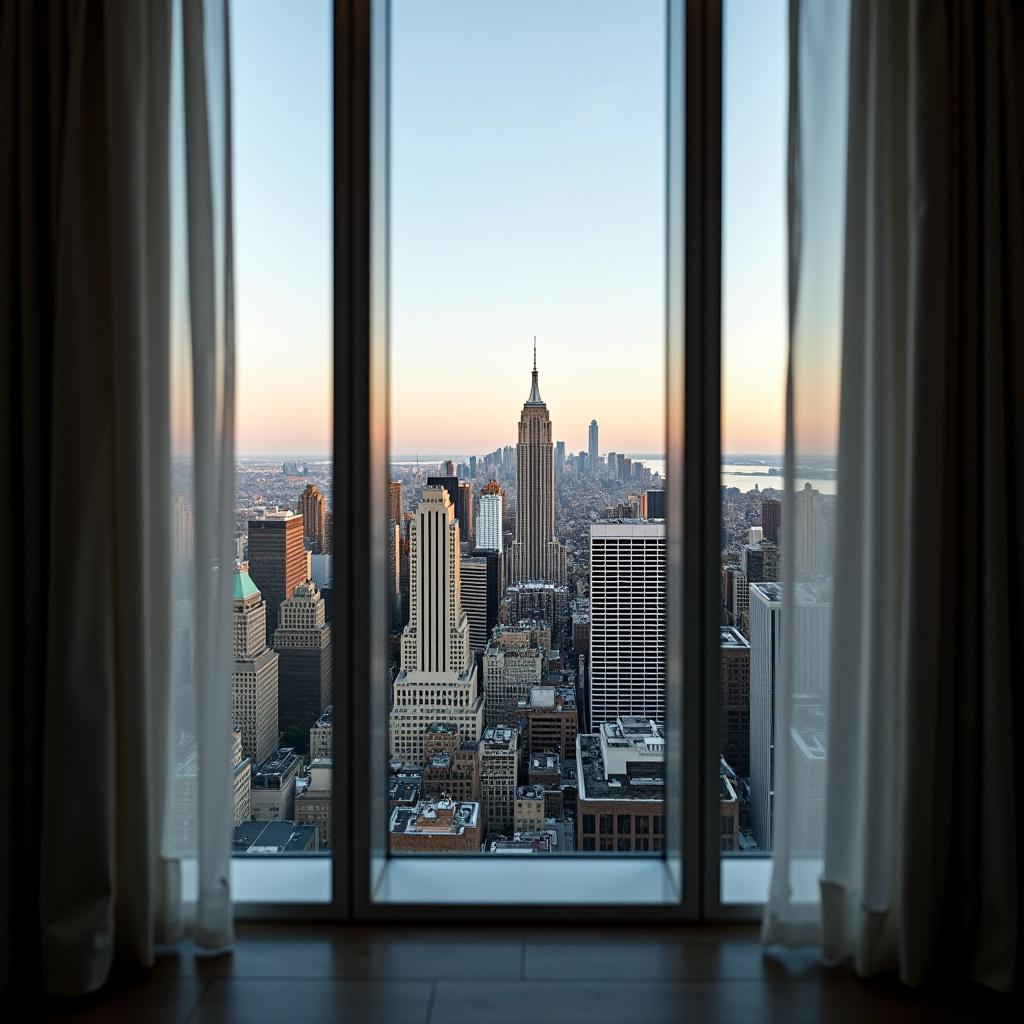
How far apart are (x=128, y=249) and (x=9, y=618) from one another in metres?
0.76

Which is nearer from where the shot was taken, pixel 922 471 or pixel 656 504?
pixel 922 471

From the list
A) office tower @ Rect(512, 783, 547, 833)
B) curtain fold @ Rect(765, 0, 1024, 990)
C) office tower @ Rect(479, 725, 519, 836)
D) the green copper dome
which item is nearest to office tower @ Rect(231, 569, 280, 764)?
the green copper dome

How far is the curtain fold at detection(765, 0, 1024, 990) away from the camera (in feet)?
5.33

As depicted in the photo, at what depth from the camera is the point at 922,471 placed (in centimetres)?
163

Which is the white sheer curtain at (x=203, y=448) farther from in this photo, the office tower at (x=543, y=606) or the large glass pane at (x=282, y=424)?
the office tower at (x=543, y=606)

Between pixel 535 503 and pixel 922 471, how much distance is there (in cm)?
89

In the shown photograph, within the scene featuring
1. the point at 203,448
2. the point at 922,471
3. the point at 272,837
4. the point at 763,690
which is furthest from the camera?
the point at 272,837

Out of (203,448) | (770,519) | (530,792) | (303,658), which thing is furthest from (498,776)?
(203,448)

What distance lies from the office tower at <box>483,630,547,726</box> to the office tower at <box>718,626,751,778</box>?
45 cm

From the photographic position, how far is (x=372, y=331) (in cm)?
189

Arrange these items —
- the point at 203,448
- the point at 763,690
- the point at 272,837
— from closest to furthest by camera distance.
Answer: the point at 203,448 → the point at 763,690 → the point at 272,837

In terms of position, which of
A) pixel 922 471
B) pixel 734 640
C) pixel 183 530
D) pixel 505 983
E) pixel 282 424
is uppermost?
pixel 282 424

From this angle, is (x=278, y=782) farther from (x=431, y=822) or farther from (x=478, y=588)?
(x=478, y=588)

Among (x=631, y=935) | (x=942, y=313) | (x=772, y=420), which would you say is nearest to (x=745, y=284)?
(x=772, y=420)
